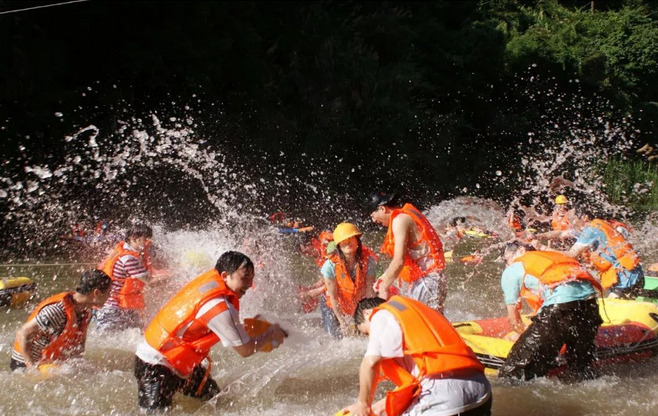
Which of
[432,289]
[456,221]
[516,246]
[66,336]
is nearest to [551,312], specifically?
[516,246]

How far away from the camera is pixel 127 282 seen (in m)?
7.12

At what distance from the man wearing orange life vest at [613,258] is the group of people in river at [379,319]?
21 mm

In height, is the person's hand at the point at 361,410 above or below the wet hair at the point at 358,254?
below

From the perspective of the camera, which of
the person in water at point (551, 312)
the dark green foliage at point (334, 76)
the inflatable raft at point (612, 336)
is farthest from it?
the dark green foliage at point (334, 76)

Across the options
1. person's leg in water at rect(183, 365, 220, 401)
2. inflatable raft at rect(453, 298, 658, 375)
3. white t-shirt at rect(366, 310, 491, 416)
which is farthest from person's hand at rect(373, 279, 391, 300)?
white t-shirt at rect(366, 310, 491, 416)

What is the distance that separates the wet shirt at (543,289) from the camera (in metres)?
5.45

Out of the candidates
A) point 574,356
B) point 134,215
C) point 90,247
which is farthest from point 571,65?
point 574,356

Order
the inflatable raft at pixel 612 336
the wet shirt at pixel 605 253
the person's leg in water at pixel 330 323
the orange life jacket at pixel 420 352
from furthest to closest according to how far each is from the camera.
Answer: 1. the wet shirt at pixel 605 253
2. the person's leg in water at pixel 330 323
3. the inflatable raft at pixel 612 336
4. the orange life jacket at pixel 420 352

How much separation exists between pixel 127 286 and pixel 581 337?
428cm

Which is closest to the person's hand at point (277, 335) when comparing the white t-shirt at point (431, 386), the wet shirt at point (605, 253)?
the white t-shirt at point (431, 386)

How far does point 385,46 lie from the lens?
29000mm

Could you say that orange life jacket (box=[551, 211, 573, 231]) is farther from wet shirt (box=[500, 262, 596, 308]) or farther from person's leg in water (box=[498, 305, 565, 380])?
person's leg in water (box=[498, 305, 565, 380])

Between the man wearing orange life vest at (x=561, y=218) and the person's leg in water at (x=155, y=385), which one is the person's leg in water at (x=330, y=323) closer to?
the person's leg in water at (x=155, y=385)

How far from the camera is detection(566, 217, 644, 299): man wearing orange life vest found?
8.00m
